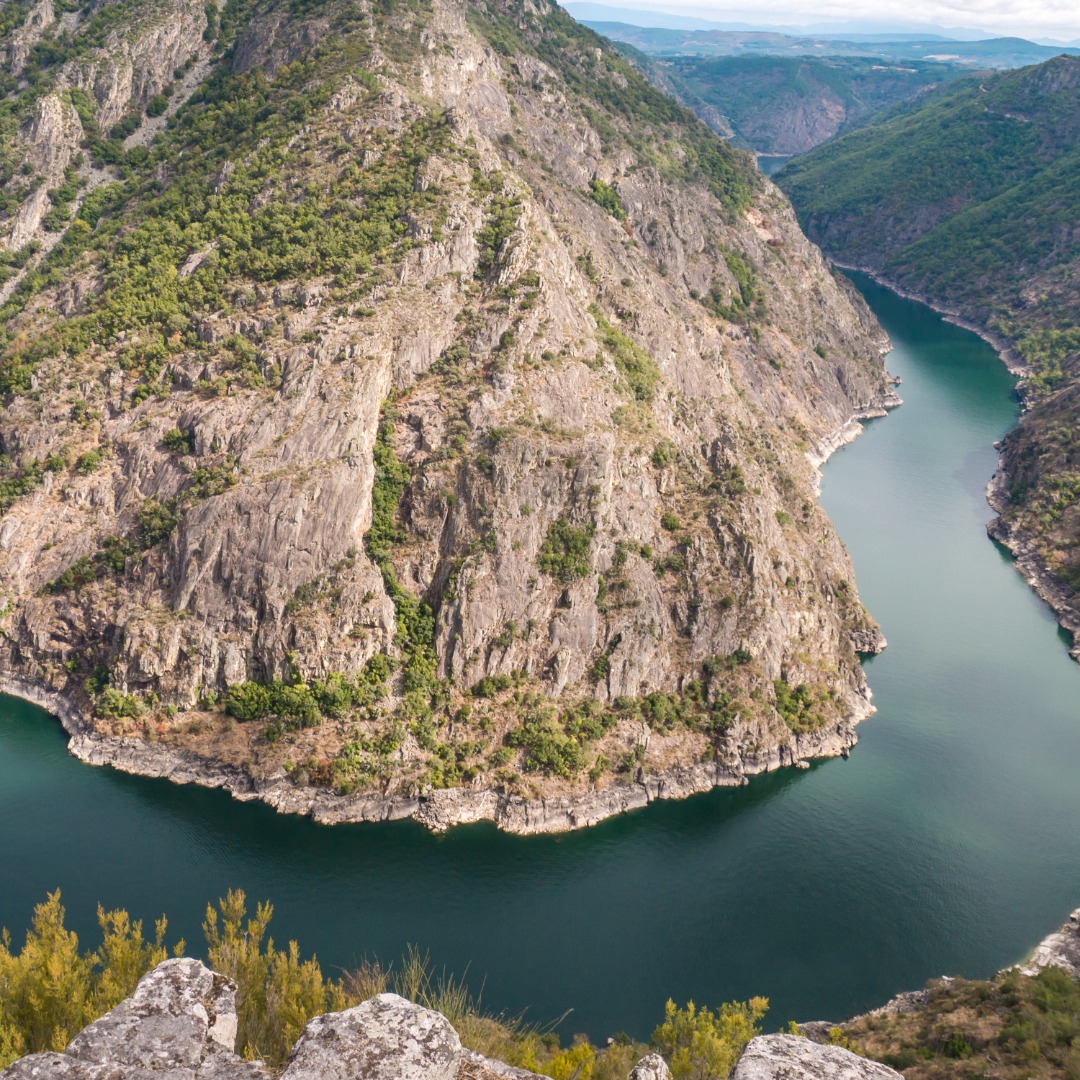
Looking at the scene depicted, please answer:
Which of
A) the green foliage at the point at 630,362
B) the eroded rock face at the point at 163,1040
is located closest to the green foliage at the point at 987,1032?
the eroded rock face at the point at 163,1040

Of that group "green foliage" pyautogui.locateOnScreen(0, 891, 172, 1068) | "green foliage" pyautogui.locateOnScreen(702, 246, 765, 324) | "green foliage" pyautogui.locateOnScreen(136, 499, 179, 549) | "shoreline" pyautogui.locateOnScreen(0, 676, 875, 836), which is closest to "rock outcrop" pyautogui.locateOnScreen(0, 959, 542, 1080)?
"green foliage" pyautogui.locateOnScreen(0, 891, 172, 1068)

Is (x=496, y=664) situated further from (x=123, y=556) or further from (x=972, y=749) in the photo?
(x=972, y=749)

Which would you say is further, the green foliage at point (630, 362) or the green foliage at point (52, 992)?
the green foliage at point (630, 362)

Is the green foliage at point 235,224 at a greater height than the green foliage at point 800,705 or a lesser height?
greater

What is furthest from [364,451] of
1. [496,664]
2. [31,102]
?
[31,102]

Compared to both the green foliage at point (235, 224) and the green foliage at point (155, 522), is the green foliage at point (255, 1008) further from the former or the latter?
the green foliage at point (235, 224)

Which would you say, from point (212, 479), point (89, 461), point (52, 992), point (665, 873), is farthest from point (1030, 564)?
point (52, 992)
